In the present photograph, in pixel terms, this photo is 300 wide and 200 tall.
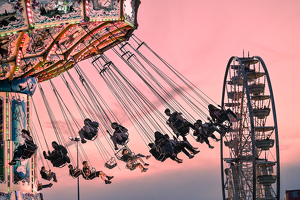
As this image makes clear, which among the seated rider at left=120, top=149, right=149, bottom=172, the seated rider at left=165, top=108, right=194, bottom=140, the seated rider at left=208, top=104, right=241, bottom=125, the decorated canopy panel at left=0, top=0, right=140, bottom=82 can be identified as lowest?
the seated rider at left=120, top=149, right=149, bottom=172

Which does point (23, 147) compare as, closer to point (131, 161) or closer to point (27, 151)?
point (27, 151)

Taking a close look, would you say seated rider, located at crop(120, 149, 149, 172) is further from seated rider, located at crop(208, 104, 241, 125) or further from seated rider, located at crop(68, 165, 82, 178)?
seated rider, located at crop(208, 104, 241, 125)

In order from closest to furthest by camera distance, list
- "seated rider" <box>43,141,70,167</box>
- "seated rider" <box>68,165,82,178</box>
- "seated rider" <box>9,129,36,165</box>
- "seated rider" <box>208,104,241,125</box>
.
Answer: "seated rider" <box>9,129,36,165</box> < "seated rider" <box>43,141,70,167</box> < "seated rider" <box>208,104,241,125</box> < "seated rider" <box>68,165,82,178</box>

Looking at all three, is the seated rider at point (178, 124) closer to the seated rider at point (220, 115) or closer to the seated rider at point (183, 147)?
the seated rider at point (183, 147)

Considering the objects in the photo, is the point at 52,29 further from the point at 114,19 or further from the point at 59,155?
the point at 59,155

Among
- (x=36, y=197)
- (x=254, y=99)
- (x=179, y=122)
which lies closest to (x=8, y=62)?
(x=36, y=197)

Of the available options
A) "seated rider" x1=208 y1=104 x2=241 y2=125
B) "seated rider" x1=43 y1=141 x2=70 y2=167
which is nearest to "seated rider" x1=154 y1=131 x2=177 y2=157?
"seated rider" x1=208 y1=104 x2=241 y2=125

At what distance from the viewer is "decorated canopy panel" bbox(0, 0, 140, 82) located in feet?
40.8

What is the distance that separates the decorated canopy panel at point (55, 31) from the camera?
12438mm

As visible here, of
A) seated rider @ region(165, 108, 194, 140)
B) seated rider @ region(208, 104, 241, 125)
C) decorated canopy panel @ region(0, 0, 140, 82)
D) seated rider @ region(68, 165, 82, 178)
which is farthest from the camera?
seated rider @ region(68, 165, 82, 178)

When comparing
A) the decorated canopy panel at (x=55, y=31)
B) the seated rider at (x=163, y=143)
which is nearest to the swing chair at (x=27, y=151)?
the decorated canopy panel at (x=55, y=31)

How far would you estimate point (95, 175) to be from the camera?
17.0 metres

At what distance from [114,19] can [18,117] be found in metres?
5.55

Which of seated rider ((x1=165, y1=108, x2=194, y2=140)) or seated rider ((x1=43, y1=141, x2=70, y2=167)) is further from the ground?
seated rider ((x1=165, y1=108, x2=194, y2=140))
